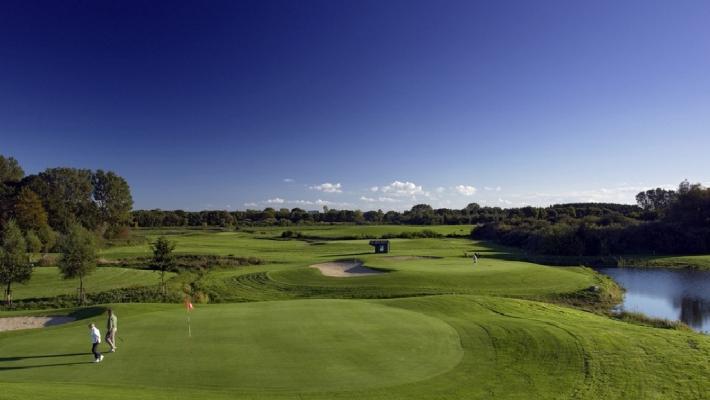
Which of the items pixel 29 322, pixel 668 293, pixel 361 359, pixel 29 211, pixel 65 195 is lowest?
pixel 668 293

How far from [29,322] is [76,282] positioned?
2011cm

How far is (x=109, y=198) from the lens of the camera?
94438 mm

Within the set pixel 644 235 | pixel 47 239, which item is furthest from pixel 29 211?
pixel 644 235

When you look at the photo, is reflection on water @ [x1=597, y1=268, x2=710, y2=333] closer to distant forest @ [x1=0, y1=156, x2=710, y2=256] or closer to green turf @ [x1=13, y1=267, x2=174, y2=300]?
distant forest @ [x1=0, y1=156, x2=710, y2=256]

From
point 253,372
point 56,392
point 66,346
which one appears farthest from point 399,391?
point 66,346

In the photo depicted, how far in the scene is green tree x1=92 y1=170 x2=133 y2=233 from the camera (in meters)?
93.3

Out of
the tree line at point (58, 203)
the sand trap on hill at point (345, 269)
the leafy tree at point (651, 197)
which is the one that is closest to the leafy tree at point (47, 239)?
the tree line at point (58, 203)

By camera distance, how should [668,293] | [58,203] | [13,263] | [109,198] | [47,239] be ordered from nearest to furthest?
[13,263] → [668,293] → [47,239] → [58,203] → [109,198]

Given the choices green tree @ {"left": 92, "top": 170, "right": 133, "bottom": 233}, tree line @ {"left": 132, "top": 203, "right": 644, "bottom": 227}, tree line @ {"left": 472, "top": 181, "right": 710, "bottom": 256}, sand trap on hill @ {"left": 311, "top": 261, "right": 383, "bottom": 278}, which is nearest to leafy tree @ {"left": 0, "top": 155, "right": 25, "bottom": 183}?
green tree @ {"left": 92, "top": 170, "right": 133, "bottom": 233}

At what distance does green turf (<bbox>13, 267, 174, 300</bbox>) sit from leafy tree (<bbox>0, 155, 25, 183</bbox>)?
57.0m

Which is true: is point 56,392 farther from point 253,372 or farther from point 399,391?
point 399,391

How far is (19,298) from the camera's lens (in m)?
33.4

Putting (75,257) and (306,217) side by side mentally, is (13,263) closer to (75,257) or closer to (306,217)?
(75,257)

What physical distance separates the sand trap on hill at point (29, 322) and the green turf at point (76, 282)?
14099mm
